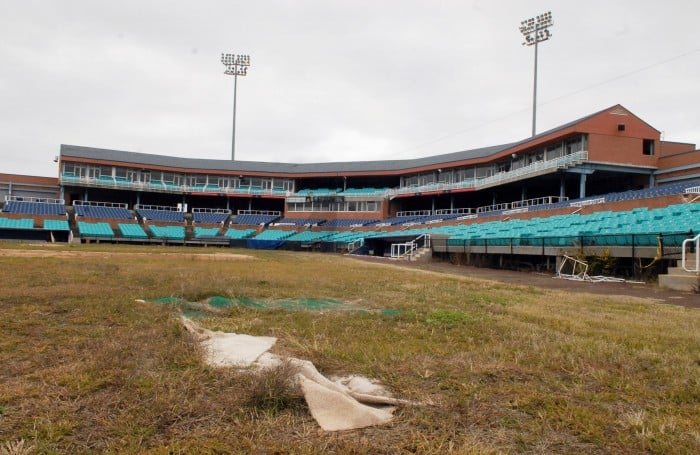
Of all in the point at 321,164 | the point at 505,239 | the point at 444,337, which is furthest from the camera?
the point at 321,164

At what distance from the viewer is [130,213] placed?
63531 millimetres

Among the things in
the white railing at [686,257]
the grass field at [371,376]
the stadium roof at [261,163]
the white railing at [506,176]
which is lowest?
the grass field at [371,376]

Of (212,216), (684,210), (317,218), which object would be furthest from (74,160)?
(684,210)

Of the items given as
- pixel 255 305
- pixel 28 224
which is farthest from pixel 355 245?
pixel 255 305

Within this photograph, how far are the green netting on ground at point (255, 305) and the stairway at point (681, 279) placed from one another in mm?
10617

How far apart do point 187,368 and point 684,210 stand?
24.4 m

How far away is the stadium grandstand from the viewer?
83.1ft

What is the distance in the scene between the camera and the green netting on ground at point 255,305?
326 inches

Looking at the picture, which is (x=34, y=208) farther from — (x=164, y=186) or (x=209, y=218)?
(x=209, y=218)

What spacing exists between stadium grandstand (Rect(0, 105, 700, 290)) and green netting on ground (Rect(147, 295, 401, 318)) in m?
12.3

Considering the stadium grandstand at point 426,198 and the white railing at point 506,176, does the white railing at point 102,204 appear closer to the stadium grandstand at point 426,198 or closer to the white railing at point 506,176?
the stadium grandstand at point 426,198

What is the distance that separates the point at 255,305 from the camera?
29.4ft

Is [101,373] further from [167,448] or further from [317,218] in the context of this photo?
[317,218]

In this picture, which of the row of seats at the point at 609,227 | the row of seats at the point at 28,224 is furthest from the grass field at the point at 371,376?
the row of seats at the point at 28,224
